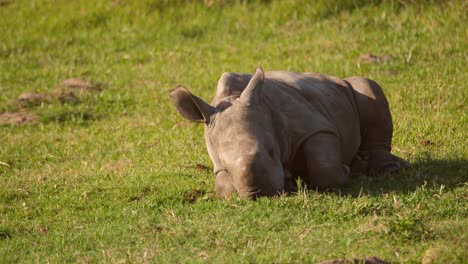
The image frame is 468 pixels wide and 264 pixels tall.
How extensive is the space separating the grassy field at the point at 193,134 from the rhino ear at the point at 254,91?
0.87 metres

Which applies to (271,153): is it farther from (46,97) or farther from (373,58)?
(46,97)

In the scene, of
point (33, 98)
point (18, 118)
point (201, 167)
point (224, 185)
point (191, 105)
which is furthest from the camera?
point (33, 98)

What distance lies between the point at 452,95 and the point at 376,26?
3350mm

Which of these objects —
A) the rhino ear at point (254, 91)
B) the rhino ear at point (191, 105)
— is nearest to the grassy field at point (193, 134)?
the rhino ear at point (191, 105)

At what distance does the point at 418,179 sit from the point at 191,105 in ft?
6.62

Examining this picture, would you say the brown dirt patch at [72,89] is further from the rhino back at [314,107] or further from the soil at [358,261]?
the soil at [358,261]

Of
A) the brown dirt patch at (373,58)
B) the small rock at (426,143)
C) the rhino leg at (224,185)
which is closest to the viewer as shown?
the rhino leg at (224,185)

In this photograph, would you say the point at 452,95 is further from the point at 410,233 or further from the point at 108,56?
the point at 108,56

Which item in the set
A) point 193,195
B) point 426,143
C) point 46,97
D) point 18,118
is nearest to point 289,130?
point 193,195

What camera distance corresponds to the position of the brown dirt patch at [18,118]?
476 inches

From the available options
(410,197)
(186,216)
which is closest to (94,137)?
(186,216)

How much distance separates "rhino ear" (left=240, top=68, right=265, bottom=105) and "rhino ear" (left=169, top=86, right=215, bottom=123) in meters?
0.31

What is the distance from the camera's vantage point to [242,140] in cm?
742

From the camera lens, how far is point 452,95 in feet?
34.9
